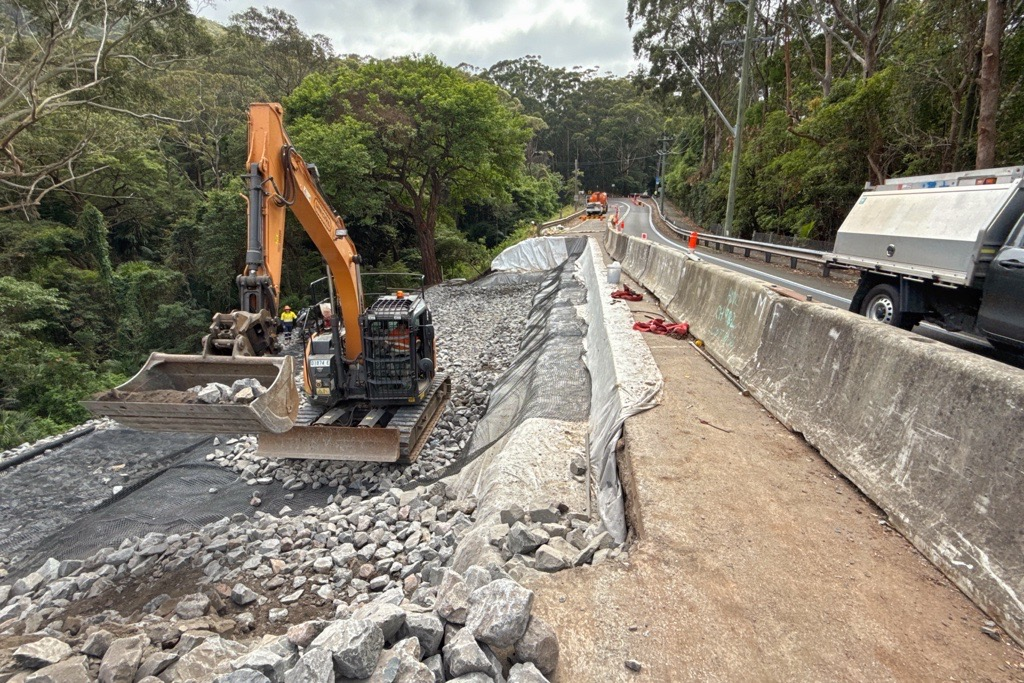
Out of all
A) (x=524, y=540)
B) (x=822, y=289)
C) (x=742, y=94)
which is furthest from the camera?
(x=742, y=94)

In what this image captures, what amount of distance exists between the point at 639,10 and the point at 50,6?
35267mm

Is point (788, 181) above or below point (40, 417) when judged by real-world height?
above

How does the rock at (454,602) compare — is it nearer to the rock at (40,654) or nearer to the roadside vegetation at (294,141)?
the rock at (40,654)

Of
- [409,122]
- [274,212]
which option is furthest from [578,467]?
[409,122]

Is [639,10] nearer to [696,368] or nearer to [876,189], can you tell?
[876,189]

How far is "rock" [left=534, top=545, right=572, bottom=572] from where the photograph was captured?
10.3ft

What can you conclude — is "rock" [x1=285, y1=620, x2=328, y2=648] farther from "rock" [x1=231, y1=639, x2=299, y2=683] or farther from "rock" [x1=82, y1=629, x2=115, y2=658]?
"rock" [x1=82, y1=629, x2=115, y2=658]

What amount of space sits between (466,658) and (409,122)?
72.7 feet

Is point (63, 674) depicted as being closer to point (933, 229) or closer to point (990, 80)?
point (933, 229)

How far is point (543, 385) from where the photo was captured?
7.44 meters

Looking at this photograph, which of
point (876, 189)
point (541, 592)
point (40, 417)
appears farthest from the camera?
point (40, 417)

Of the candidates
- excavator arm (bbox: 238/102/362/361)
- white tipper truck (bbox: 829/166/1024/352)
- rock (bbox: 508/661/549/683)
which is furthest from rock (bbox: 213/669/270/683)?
white tipper truck (bbox: 829/166/1024/352)

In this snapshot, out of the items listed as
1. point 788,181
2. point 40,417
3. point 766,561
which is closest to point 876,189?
point 766,561

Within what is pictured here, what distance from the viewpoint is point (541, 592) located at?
9.63 ft
